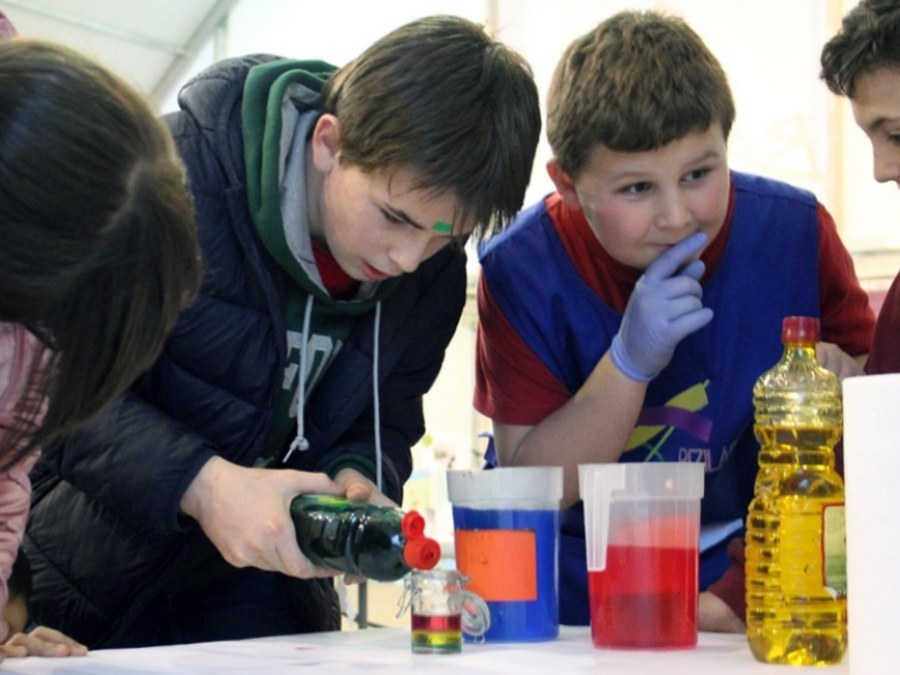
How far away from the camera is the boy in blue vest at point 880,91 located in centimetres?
152

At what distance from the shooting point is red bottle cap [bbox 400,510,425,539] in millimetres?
1068

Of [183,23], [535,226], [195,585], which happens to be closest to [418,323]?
[535,226]

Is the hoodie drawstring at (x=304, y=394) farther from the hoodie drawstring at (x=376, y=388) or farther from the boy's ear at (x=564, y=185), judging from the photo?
the boy's ear at (x=564, y=185)

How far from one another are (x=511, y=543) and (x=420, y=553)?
161 mm

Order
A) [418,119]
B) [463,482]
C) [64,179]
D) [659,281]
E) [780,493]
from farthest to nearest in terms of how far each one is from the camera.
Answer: [659,281] → [418,119] → [463,482] → [780,493] → [64,179]

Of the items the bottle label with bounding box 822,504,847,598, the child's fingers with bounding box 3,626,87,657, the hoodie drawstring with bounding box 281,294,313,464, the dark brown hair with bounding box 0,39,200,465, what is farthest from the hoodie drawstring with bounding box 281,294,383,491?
the bottle label with bounding box 822,504,847,598

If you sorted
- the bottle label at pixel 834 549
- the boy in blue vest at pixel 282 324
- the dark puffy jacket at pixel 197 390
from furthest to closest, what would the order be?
the dark puffy jacket at pixel 197 390
the boy in blue vest at pixel 282 324
the bottle label at pixel 834 549

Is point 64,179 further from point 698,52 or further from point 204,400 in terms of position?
point 698,52

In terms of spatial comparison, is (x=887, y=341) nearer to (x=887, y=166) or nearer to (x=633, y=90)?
(x=887, y=166)

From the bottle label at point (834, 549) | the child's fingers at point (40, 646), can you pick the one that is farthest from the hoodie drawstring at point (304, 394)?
the bottle label at point (834, 549)

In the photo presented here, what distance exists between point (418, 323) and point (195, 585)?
42 centimetres

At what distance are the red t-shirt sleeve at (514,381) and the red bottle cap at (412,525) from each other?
20.7 inches

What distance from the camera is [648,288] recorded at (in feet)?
4.80

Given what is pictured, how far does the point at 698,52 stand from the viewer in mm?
1592
